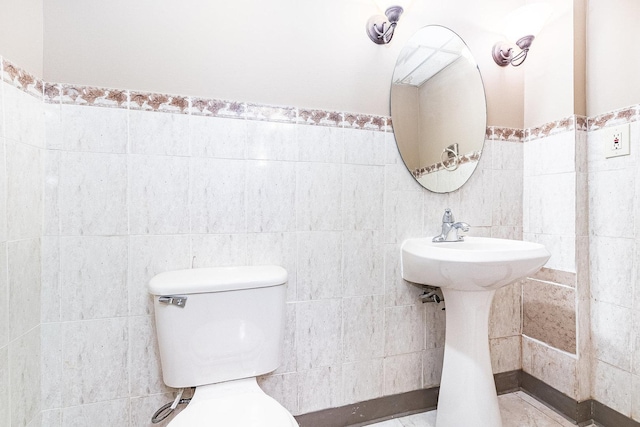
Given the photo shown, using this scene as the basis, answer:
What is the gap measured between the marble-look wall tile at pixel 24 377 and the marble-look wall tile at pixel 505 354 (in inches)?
75.5

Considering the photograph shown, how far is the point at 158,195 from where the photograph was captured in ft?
3.95

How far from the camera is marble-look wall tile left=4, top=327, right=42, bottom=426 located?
0.96 metres

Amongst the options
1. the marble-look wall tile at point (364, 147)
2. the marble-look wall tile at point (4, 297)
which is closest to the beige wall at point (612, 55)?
the marble-look wall tile at point (364, 147)

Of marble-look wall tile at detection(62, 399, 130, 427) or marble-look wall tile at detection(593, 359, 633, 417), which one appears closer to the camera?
marble-look wall tile at detection(62, 399, 130, 427)

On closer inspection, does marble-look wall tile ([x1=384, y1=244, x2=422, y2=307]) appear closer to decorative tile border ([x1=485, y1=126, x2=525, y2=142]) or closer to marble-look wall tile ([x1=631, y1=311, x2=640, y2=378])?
decorative tile border ([x1=485, y1=126, x2=525, y2=142])

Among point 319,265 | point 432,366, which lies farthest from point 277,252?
point 432,366

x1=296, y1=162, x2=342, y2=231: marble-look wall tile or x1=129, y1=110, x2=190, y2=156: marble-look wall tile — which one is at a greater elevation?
x1=129, y1=110, x2=190, y2=156: marble-look wall tile

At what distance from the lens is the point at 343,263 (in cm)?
141

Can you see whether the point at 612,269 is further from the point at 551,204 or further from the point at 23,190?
the point at 23,190

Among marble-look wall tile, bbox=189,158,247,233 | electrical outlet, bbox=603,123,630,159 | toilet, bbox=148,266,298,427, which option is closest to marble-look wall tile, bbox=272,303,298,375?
toilet, bbox=148,266,298,427

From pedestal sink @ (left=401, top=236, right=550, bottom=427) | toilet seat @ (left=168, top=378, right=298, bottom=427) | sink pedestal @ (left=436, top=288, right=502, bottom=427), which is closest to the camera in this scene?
toilet seat @ (left=168, top=378, right=298, bottom=427)

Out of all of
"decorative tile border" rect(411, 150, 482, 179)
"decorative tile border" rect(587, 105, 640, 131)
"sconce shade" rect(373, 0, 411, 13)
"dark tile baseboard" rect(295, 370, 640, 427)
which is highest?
"sconce shade" rect(373, 0, 411, 13)

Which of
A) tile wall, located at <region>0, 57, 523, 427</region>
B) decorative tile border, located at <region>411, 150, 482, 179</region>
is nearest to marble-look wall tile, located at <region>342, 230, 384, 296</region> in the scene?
tile wall, located at <region>0, 57, 523, 427</region>

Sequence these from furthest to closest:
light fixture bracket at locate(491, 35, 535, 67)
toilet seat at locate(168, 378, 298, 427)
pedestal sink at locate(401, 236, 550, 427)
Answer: light fixture bracket at locate(491, 35, 535, 67)
pedestal sink at locate(401, 236, 550, 427)
toilet seat at locate(168, 378, 298, 427)
